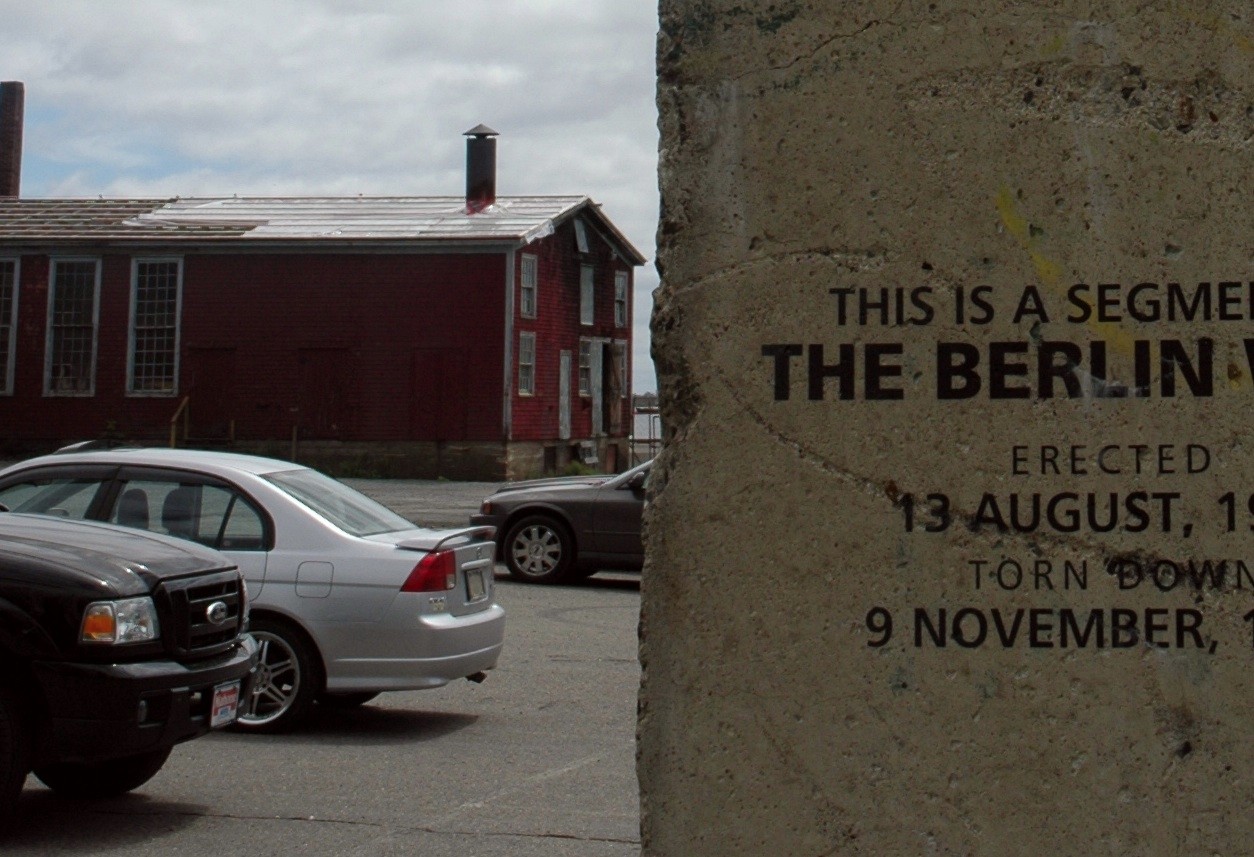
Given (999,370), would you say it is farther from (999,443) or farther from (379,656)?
(379,656)

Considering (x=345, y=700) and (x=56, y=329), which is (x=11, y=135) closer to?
(x=56, y=329)

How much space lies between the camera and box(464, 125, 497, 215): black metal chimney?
126 ft

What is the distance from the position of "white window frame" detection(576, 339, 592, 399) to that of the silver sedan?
31.0m

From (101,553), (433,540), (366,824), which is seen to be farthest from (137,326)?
(366,824)

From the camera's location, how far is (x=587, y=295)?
40531 mm

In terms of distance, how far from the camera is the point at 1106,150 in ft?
9.04

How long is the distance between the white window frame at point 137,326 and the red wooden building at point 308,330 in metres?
0.05

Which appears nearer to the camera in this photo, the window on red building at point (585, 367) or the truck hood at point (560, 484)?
the truck hood at point (560, 484)

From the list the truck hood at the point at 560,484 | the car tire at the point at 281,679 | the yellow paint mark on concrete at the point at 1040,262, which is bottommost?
the car tire at the point at 281,679

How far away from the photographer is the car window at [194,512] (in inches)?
349

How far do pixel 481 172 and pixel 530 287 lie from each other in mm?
3689

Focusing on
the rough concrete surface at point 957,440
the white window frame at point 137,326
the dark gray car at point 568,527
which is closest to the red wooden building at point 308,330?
the white window frame at point 137,326

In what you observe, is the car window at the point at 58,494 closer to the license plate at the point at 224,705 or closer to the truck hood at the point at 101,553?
the truck hood at the point at 101,553

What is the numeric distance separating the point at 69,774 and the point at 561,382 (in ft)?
104
